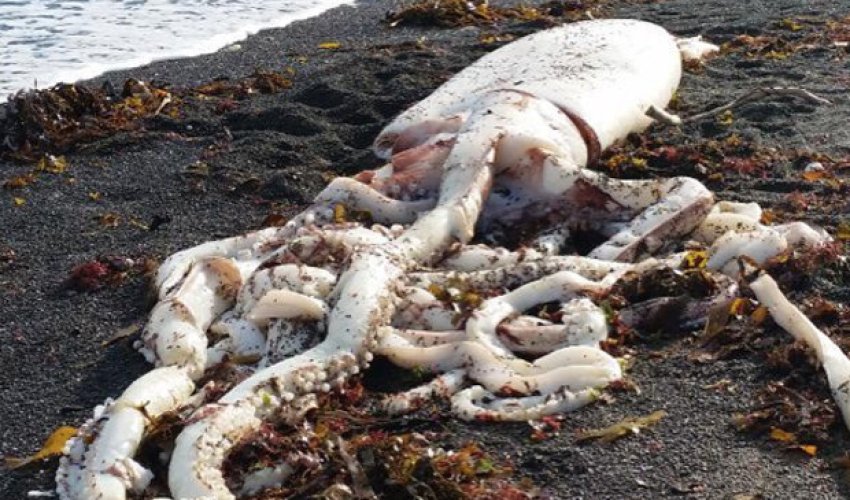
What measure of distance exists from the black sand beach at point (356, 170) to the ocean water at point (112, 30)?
57 cm

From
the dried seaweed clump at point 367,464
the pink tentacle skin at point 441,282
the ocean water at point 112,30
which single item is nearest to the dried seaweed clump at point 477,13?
the ocean water at point 112,30

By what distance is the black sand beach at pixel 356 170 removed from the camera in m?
3.68

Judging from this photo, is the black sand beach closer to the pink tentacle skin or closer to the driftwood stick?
the driftwood stick

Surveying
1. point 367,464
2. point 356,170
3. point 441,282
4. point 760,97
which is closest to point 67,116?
point 356,170

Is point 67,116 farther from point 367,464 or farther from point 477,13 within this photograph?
point 367,464

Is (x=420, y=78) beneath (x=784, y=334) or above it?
beneath

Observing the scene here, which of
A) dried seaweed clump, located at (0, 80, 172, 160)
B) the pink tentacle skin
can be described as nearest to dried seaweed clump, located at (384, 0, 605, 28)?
dried seaweed clump, located at (0, 80, 172, 160)

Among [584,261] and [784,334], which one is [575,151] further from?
[784,334]

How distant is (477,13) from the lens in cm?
1098

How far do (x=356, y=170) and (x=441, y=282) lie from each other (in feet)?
7.08

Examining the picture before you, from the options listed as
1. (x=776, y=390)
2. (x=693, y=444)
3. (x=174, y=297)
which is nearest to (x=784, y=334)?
(x=776, y=390)

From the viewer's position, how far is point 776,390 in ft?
13.0

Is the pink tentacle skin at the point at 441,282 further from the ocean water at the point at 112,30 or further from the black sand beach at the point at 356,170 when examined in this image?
the ocean water at the point at 112,30

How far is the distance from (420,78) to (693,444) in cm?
516
